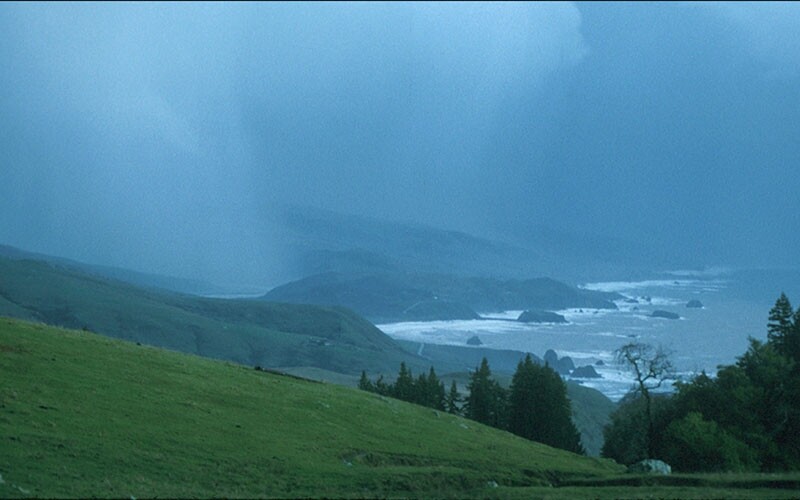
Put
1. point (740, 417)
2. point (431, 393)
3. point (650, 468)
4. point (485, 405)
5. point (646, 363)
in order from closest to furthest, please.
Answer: point (650, 468)
point (740, 417)
point (646, 363)
point (485, 405)
point (431, 393)

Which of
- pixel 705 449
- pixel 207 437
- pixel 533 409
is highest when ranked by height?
pixel 533 409

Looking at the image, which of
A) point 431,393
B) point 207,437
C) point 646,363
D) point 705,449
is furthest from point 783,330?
point 207,437

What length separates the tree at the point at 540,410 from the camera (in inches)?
Result: 3228

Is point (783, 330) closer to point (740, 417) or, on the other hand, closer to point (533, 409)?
point (740, 417)

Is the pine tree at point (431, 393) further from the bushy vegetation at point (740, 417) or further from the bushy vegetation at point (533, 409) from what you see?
the bushy vegetation at point (740, 417)

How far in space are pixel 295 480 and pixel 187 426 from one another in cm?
801

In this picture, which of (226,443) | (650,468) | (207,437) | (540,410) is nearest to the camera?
(226,443)

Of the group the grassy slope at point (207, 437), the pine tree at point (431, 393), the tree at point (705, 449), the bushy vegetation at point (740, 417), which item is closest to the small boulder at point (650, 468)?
the grassy slope at point (207, 437)

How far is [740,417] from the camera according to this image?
195 feet

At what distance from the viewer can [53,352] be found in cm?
4422

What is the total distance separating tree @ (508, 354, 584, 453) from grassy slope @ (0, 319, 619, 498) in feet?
88.6

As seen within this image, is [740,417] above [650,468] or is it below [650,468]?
above

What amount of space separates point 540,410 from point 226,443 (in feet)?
174

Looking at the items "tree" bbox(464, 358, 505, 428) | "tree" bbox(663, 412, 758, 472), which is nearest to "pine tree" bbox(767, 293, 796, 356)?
"tree" bbox(663, 412, 758, 472)
